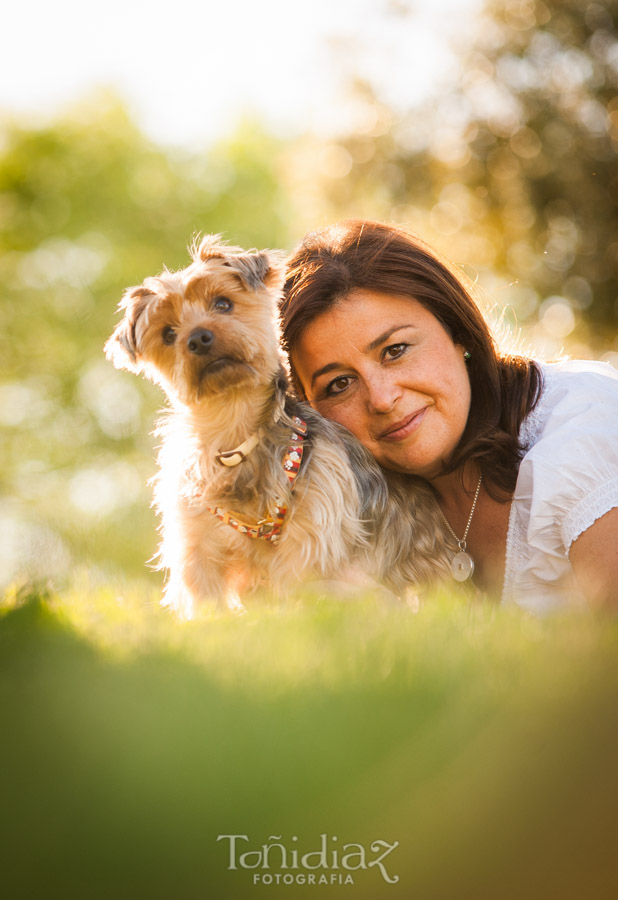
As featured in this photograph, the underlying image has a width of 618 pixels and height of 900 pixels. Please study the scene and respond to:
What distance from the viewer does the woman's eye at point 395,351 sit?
4004 millimetres

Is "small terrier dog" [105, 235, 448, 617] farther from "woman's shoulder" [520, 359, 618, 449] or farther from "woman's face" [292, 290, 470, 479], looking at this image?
"woman's shoulder" [520, 359, 618, 449]

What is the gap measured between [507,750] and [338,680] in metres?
0.29

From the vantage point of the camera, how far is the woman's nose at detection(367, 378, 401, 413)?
13.0 ft

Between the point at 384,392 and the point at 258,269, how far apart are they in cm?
83

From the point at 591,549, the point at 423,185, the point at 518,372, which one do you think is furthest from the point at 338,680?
the point at 423,185

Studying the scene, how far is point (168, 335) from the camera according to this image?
405 centimetres

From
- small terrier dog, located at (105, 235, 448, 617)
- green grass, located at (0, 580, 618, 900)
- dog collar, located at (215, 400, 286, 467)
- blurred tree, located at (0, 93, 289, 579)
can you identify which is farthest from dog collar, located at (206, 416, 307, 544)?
blurred tree, located at (0, 93, 289, 579)

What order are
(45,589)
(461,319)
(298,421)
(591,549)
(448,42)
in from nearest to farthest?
(45,589)
(591,549)
(298,421)
(461,319)
(448,42)

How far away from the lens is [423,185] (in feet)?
63.8

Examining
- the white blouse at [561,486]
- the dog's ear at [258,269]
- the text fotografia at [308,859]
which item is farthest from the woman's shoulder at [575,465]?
the text fotografia at [308,859]

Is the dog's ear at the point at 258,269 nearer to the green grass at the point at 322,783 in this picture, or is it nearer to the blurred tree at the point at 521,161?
the green grass at the point at 322,783

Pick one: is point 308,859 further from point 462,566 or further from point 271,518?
point 462,566

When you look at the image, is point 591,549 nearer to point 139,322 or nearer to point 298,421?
point 298,421

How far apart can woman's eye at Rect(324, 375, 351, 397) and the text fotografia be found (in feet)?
9.63
